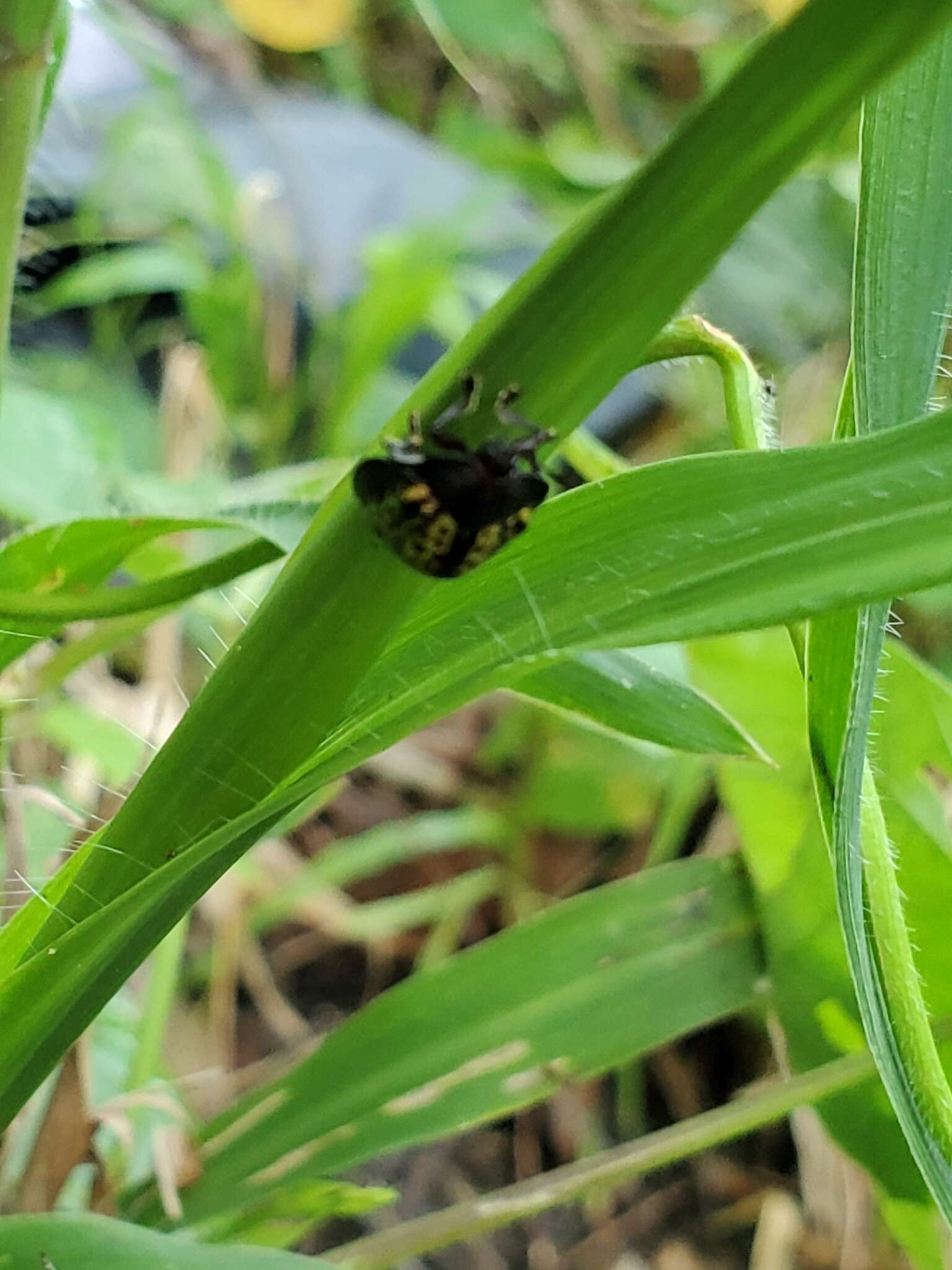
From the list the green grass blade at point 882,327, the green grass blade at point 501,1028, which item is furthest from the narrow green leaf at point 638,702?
the green grass blade at point 501,1028

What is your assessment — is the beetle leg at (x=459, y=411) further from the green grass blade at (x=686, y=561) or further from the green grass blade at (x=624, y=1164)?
the green grass blade at (x=624, y=1164)

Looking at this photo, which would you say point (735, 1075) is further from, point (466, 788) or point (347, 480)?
point (347, 480)

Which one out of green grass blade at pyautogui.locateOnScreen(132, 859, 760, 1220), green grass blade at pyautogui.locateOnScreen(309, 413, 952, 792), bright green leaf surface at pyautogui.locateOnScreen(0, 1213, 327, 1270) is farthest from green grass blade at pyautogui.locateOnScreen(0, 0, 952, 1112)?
green grass blade at pyautogui.locateOnScreen(132, 859, 760, 1220)

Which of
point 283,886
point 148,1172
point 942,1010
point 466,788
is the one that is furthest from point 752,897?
point 466,788

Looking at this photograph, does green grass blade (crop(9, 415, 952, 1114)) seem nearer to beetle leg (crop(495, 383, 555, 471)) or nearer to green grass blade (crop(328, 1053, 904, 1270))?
beetle leg (crop(495, 383, 555, 471))

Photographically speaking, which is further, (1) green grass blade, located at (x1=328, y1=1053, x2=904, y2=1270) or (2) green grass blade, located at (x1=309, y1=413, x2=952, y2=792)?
(1) green grass blade, located at (x1=328, y1=1053, x2=904, y2=1270)
